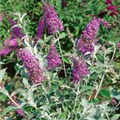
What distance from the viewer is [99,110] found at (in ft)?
8.39

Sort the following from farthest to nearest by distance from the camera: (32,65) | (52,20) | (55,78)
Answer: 1. (55,78)
2. (52,20)
3. (32,65)

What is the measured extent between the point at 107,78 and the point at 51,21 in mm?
1406

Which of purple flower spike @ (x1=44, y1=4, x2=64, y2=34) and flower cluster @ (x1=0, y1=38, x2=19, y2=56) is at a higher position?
purple flower spike @ (x1=44, y1=4, x2=64, y2=34)

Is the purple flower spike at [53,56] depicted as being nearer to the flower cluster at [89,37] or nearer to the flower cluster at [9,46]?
the flower cluster at [89,37]

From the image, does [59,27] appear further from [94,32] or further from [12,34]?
[12,34]

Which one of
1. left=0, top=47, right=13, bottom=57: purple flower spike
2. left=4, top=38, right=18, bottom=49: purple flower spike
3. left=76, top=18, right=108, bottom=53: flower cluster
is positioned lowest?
left=0, top=47, right=13, bottom=57: purple flower spike

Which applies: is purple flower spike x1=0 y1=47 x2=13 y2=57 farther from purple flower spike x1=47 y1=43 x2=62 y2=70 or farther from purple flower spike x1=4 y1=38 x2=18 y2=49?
purple flower spike x1=47 y1=43 x2=62 y2=70

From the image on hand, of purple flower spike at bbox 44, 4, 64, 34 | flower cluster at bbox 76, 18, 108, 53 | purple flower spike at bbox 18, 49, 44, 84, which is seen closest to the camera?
purple flower spike at bbox 18, 49, 44, 84

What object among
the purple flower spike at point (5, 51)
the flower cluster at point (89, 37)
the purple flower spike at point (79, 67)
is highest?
the flower cluster at point (89, 37)

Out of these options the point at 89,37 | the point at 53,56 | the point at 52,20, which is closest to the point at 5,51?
the point at 52,20

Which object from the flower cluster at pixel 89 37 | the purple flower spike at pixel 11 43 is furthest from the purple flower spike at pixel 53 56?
the purple flower spike at pixel 11 43

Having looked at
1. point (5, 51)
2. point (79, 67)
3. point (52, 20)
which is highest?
point (52, 20)

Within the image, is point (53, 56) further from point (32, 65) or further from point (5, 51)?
point (5, 51)

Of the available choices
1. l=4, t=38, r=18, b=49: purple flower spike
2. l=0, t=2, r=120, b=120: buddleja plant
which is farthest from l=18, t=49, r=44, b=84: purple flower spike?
l=4, t=38, r=18, b=49: purple flower spike
